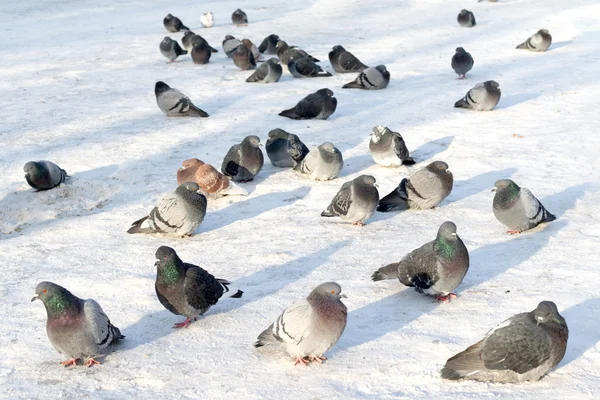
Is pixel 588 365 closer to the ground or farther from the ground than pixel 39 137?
farther from the ground

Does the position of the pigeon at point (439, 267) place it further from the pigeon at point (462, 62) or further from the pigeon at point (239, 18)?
the pigeon at point (239, 18)

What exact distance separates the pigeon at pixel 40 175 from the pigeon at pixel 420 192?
3612mm

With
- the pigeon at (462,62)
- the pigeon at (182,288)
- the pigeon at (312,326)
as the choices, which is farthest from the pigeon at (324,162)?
the pigeon at (462,62)

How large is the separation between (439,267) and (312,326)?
138cm

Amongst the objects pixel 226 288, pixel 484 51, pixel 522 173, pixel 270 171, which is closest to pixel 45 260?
pixel 226 288

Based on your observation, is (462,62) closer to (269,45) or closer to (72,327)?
(269,45)

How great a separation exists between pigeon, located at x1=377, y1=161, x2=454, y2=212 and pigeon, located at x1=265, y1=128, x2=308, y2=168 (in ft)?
5.72

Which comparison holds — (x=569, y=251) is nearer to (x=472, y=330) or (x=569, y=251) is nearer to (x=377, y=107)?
(x=472, y=330)

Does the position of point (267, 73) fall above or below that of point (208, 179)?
below

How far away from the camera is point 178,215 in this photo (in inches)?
293

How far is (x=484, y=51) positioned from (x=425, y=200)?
32.2ft

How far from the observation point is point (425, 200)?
26.6 feet

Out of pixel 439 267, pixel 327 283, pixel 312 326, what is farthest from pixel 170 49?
pixel 312 326

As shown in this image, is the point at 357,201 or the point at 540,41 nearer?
the point at 357,201
